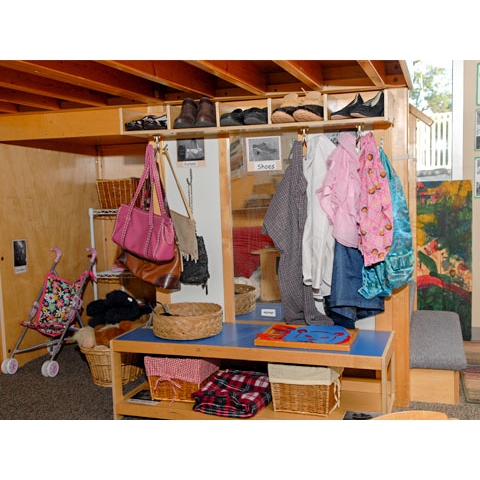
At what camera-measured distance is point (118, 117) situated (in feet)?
13.9

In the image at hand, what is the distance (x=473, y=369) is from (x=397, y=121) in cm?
227

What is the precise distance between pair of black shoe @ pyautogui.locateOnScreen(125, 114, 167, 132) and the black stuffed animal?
5.00 ft

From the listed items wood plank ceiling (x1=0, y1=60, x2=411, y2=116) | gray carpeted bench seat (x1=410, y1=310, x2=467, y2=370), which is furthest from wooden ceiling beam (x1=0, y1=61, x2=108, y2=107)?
gray carpeted bench seat (x1=410, y1=310, x2=467, y2=370)

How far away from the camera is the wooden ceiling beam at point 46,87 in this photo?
3.53 meters

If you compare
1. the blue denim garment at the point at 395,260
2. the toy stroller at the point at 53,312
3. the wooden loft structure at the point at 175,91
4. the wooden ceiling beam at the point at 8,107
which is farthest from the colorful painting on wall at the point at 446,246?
the wooden ceiling beam at the point at 8,107

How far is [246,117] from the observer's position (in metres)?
3.63

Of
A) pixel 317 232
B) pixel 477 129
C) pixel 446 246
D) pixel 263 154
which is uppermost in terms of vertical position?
pixel 477 129

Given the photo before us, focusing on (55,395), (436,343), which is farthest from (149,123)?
(436,343)

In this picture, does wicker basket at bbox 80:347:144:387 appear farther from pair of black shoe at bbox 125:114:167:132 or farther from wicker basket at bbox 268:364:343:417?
pair of black shoe at bbox 125:114:167:132

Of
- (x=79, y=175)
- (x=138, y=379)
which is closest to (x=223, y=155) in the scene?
(x=138, y=379)

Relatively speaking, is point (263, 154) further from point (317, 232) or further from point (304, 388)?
point (304, 388)

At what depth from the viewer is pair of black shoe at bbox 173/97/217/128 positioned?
368 centimetres

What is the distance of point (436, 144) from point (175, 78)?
3.36 m
